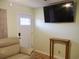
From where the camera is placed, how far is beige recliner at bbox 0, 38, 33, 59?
283 cm

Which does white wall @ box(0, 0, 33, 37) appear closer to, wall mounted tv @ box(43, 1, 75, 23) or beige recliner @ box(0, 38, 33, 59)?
beige recliner @ box(0, 38, 33, 59)

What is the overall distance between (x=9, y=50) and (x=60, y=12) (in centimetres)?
236

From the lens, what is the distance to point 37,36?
4.82 m

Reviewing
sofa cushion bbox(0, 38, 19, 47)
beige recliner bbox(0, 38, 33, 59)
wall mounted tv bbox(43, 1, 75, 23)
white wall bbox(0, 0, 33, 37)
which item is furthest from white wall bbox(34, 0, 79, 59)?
sofa cushion bbox(0, 38, 19, 47)

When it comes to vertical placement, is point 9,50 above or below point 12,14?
below

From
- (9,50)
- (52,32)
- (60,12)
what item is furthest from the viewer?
(52,32)

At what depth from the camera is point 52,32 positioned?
4137mm

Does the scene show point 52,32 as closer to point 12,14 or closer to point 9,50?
point 12,14

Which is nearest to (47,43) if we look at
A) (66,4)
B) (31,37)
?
(31,37)

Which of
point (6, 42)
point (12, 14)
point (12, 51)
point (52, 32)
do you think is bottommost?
point (12, 51)

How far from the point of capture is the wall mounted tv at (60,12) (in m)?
3.35

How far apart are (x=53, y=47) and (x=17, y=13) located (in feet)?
7.09

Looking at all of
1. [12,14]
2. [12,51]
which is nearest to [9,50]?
[12,51]

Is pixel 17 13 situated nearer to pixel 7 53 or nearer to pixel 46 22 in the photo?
pixel 46 22
